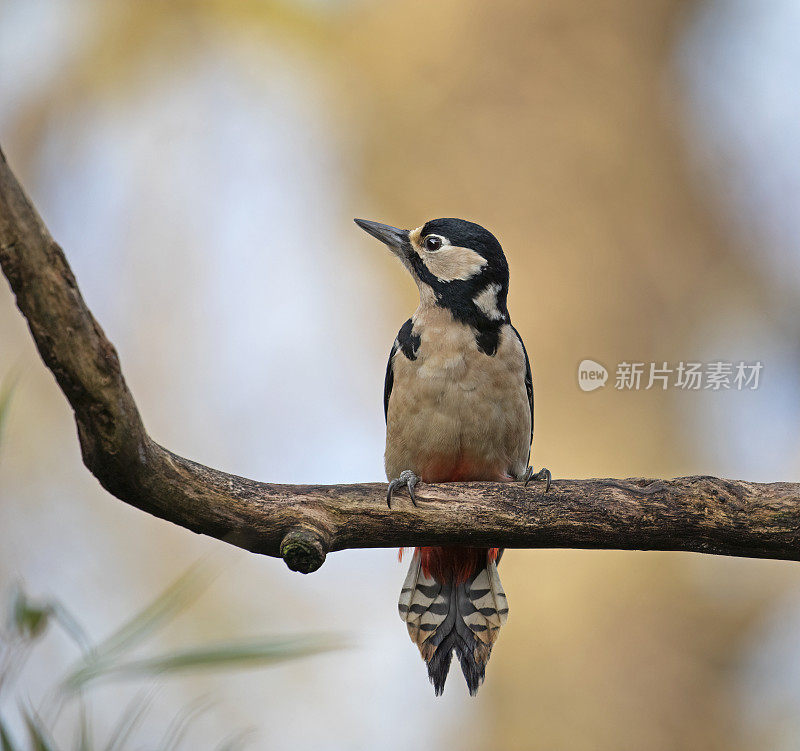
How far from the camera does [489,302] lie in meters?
A: 4.16

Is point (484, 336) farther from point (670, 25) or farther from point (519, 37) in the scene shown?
point (670, 25)

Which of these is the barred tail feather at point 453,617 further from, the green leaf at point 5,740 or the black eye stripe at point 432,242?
the green leaf at point 5,740

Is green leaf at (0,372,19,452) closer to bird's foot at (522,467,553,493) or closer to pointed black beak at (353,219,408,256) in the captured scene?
bird's foot at (522,467,553,493)

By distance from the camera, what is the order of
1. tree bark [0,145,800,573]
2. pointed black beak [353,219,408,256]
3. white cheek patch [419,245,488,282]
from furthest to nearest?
pointed black beak [353,219,408,256]
white cheek patch [419,245,488,282]
tree bark [0,145,800,573]

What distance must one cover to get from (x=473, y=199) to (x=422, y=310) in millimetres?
3099

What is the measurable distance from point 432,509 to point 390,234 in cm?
182

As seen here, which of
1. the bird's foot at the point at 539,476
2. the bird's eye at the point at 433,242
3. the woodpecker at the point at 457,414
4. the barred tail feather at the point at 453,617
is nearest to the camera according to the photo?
the bird's foot at the point at 539,476

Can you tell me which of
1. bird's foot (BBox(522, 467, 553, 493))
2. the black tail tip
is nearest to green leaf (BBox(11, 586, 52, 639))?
bird's foot (BBox(522, 467, 553, 493))

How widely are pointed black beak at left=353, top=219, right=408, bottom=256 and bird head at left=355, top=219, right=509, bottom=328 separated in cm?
7

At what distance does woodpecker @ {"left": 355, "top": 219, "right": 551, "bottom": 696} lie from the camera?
3.94 metres

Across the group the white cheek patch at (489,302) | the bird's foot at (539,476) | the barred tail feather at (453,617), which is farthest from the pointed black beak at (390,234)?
the barred tail feather at (453,617)

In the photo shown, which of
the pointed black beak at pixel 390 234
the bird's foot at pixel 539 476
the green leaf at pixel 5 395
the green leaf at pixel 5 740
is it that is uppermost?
the pointed black beak at pixel 390 234

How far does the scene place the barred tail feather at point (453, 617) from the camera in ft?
13.4

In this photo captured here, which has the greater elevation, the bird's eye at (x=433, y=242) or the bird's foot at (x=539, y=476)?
A: the bird's eye at (x=433, y=242)
